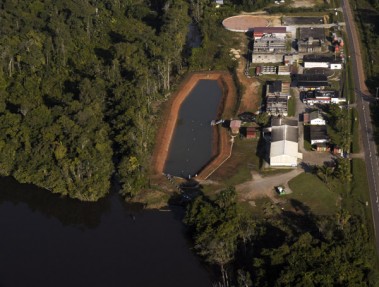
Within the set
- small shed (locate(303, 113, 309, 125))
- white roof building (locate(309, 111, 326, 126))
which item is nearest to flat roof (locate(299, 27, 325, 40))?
small shed (locate(303, 113, 309, 125))

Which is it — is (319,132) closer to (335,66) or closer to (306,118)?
(306,118)

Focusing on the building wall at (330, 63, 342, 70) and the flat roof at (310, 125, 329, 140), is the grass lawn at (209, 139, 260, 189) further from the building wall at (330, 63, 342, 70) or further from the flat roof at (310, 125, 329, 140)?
the building wall at (330, 63, 342, 70)

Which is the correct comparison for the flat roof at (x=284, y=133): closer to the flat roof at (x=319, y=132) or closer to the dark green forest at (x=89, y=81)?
the flat roof at (x=319, y=132)

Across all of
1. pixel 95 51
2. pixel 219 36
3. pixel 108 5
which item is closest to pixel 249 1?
pixel 219 36

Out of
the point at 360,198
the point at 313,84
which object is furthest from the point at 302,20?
the point at 360,198

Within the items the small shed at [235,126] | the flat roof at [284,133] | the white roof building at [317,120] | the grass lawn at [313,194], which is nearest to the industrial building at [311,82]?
the white roof building at [317,120]

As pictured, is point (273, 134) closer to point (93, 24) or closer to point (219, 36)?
point (219, 36)
